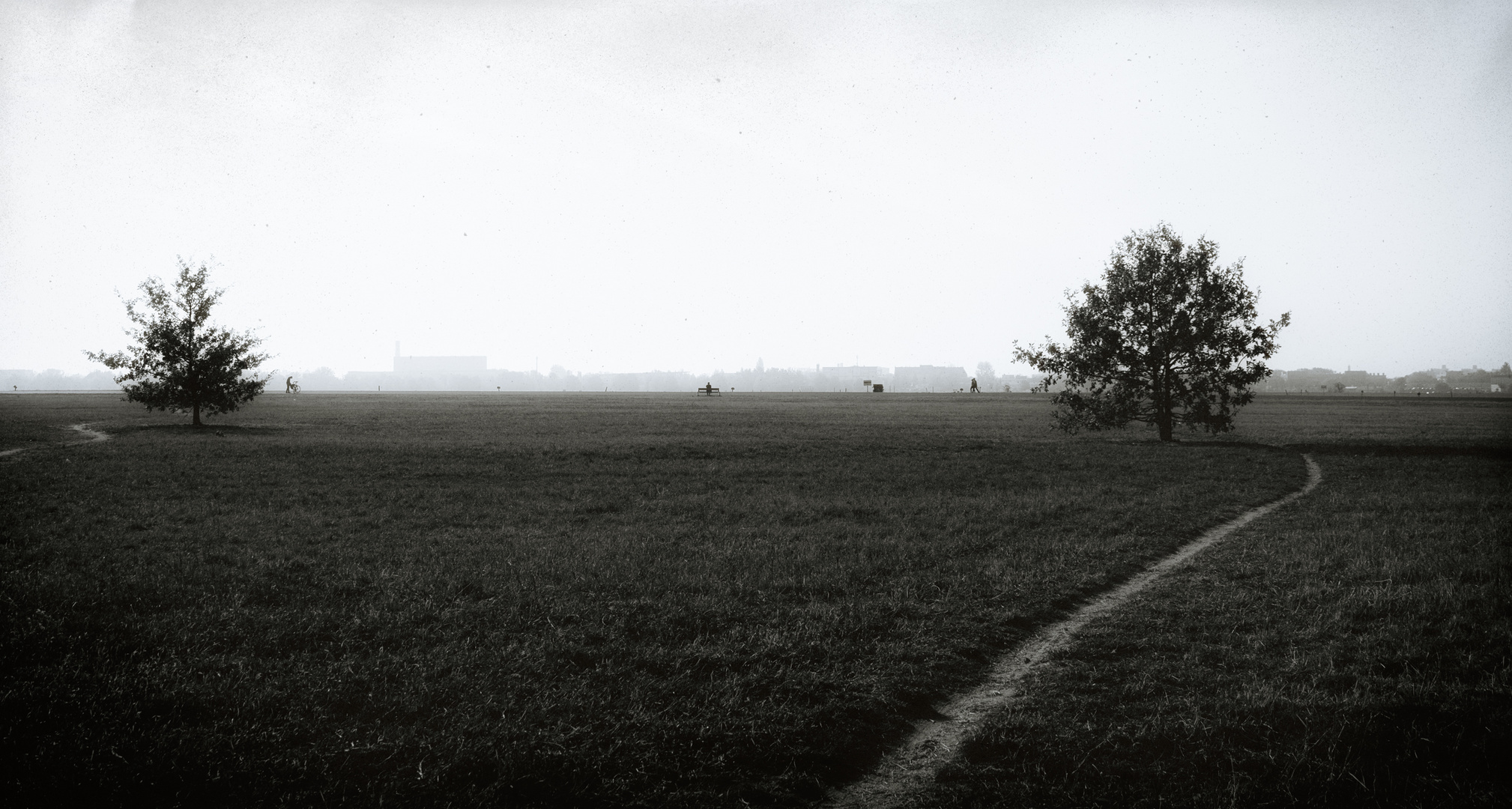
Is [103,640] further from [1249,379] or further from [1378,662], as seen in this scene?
[1249,379]

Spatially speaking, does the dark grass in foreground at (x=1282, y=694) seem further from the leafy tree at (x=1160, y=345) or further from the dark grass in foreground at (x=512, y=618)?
the leafy tree at (x=1160, y=345)

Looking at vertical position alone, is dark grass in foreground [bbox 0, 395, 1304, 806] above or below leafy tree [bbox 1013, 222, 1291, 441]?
below

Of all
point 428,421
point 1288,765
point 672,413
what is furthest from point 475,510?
point 672,413

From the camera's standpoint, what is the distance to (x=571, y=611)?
9094mm

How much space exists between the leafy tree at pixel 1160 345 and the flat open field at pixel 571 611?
10246 mm

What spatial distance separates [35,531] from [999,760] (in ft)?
52.2

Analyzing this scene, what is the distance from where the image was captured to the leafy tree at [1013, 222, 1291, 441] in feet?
107

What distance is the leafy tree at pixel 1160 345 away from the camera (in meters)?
32.5

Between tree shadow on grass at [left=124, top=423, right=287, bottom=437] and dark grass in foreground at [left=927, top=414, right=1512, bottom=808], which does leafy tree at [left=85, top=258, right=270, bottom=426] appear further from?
dark grass in foreground at [left=927, top=414, right=1512, bottom=808]

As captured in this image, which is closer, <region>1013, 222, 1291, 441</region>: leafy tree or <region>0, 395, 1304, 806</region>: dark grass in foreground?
<region>0, 395, 1304, 806</region>: dark grass in foreground

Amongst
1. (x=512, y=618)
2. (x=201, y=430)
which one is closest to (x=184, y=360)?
(x=201, y=430)

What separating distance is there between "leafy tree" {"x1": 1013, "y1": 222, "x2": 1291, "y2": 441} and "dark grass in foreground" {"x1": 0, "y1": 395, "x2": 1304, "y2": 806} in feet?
39.6

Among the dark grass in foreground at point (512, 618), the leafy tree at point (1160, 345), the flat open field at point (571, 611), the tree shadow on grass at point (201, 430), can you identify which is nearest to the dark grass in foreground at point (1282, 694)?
the flat open field at point (571, 611)

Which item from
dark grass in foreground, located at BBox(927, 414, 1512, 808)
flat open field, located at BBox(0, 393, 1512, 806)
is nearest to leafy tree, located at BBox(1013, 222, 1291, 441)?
flat open field, located at BBox(0, 393, 1512, 806)
